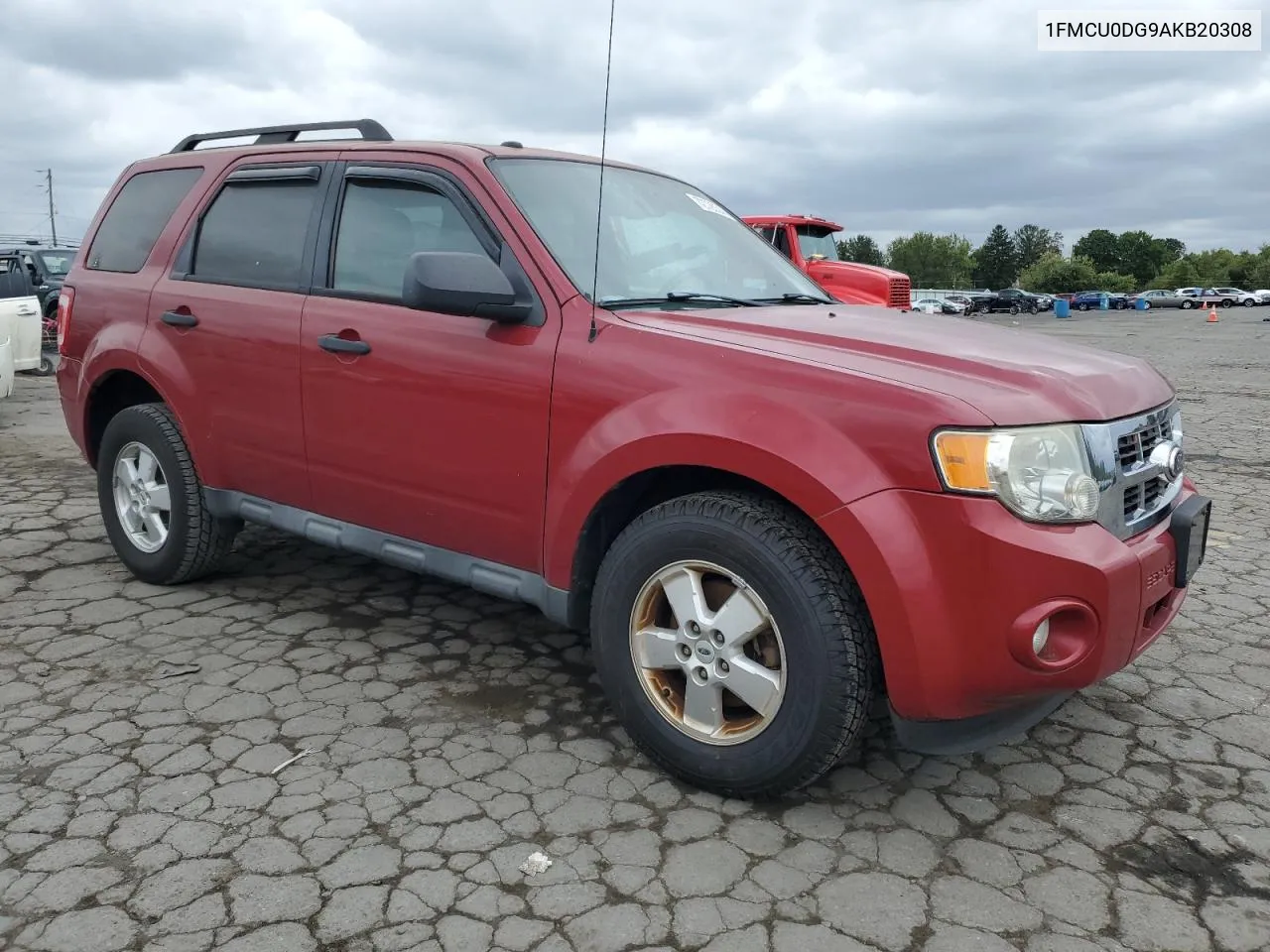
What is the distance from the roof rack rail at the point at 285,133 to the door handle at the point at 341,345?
854 millimetres

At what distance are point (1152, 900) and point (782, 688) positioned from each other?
1001 mm

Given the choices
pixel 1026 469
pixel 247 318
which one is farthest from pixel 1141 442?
pixel 247 318

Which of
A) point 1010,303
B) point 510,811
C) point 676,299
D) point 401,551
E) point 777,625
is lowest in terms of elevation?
point 510,811

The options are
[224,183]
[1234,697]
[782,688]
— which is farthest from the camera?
[224,183]

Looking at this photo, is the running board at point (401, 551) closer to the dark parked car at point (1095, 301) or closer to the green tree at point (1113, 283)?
the dark parked car at point (1095, 301)

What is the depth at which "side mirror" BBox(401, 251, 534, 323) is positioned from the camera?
3.02 m

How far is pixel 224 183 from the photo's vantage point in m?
4.32

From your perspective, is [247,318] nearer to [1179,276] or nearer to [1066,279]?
[1066,279]

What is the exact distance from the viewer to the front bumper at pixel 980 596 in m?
2.44

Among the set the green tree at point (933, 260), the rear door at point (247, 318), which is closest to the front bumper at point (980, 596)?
the rear door at point (247, 318)

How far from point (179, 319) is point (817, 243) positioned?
11421 mm

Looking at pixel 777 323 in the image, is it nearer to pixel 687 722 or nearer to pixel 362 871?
pixel 687 722

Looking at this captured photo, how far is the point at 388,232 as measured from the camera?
369 centimetres

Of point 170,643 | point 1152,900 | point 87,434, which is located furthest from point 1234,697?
point 87,434
